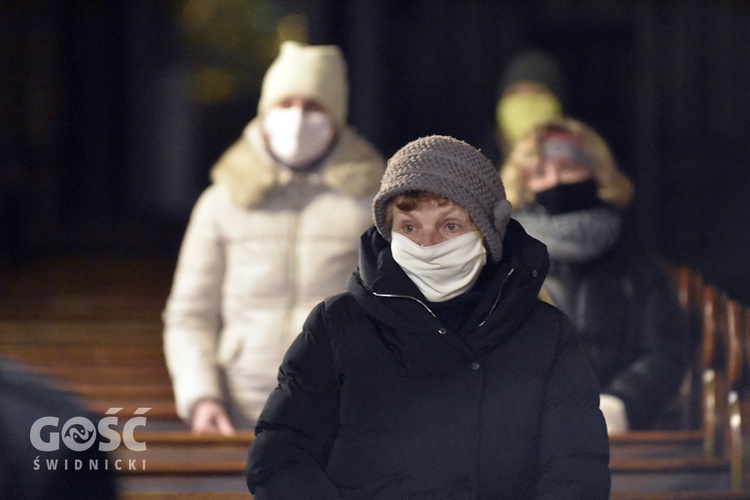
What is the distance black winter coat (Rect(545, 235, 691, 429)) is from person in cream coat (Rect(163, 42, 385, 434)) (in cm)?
61

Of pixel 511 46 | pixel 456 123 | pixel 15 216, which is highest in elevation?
pixel 511 46

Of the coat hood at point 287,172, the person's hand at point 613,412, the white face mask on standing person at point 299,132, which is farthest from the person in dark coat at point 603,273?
the white face mask on standing person at point 299,132

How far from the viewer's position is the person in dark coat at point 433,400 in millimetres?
1873

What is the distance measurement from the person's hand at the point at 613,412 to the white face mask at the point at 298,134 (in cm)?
96

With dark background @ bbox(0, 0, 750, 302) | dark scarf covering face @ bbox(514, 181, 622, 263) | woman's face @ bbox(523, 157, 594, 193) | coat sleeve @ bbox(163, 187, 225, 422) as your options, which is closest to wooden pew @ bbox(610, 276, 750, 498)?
dark scarf covering face @ bbox(514, 181, 622, 263)

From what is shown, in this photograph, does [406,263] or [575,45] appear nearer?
[406,263]

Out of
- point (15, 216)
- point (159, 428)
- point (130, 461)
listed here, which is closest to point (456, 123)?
point (15, 216)

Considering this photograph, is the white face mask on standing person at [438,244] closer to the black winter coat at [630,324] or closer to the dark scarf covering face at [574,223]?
the black winter coat at [630,324]

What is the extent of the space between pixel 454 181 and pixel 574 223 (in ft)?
4.87

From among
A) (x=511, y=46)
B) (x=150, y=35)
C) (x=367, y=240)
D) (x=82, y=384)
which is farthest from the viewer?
(x=150, y=35)

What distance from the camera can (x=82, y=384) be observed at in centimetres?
455

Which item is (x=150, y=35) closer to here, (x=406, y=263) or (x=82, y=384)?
A: (x=82, y=384)

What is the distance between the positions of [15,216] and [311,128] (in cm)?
712

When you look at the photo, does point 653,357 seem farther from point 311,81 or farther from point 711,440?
point 311,81
